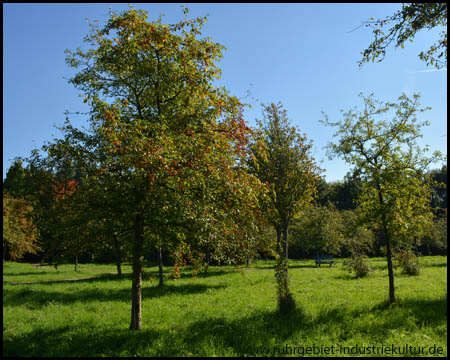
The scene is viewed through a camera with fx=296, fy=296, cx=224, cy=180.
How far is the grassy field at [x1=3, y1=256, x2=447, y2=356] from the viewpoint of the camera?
24.1 feet

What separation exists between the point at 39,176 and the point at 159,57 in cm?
478

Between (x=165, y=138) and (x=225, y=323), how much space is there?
6.11 m

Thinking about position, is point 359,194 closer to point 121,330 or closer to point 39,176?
point 121,330

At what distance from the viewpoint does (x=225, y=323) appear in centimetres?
934

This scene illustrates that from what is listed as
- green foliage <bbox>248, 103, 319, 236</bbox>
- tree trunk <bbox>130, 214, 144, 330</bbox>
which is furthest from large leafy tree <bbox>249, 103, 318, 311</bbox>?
tree trunk <bbox>130, 214, 144, 330</bbox>

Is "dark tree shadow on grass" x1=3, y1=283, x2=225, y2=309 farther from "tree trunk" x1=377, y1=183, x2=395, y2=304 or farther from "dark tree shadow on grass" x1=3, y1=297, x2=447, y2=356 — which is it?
"tree trunk" x1=377, y1=183, x2=395, y2=304

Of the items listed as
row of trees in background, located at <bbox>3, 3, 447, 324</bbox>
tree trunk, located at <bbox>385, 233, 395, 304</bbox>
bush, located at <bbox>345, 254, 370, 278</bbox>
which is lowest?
bush, located at <bbox>345, 254, 370, 278</bbox>

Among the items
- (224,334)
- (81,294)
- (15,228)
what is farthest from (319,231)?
(15,228)

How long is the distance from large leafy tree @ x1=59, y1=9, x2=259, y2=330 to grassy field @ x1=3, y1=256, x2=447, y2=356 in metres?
1.51

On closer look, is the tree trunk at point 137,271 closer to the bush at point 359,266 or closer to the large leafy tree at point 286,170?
the large leafy tree at point 286,170

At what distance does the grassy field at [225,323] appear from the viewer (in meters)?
7.36

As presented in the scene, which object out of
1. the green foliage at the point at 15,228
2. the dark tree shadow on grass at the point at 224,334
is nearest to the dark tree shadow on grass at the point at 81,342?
the dark tree shadow on grass at the point at 224,334

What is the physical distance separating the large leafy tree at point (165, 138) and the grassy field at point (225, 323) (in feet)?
4.94

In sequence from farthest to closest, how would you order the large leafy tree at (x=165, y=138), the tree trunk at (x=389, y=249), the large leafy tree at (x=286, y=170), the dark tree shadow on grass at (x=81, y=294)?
the large leafy tree at (x=286, y=170), the dark tree shadow on grass at (x=81, y=294), the tree trunk at (x=389, y=249), the large leafy tree at (x=165, y=138)
